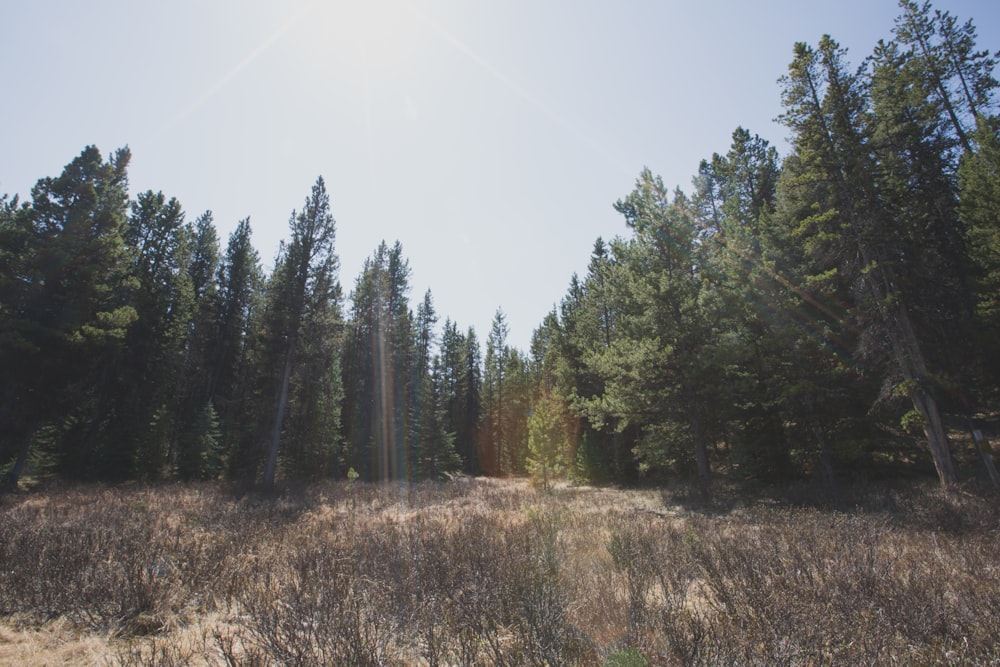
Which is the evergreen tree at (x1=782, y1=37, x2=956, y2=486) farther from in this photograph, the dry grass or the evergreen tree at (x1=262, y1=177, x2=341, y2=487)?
the evergreen tree at (x1=262, y1=177, x2=341, y2=487)

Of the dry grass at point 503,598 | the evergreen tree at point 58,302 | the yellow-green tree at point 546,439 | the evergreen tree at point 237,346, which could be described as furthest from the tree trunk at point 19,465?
the yellow-green tree at point 546,439

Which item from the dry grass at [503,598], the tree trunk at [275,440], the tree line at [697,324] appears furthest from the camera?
the tree trunk at [275,440]

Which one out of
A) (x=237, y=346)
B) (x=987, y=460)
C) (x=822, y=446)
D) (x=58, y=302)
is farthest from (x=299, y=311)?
(x=987, y=460)

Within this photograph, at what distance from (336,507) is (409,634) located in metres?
12.6

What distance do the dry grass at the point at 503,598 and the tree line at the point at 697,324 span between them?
26.6ft

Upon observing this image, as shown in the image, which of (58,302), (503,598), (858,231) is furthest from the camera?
(58,302)

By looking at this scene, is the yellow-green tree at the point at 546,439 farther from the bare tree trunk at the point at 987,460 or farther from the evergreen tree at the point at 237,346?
the evergreen tree at the point at 237,346

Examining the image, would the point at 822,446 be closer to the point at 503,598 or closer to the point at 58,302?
the point at 503,598

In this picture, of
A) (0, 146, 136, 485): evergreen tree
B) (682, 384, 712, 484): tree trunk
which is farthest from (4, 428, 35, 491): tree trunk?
(682, 384, 712, 484): tree trunk

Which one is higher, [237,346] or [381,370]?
[237,346]

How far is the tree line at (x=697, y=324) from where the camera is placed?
47.9 ft

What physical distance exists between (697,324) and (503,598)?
1587 centimetres

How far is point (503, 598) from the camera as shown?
14.1 feet

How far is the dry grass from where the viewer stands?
10.3ft
